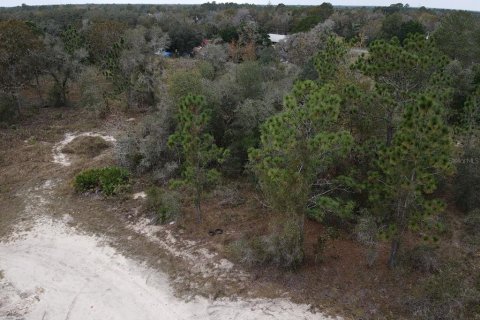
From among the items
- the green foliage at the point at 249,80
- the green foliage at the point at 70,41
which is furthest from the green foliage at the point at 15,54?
the green foliage at the point at 249,80

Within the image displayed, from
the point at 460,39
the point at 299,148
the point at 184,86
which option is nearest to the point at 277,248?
the point at 299,148

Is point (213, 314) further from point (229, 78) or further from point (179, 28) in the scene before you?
point (179, 28)

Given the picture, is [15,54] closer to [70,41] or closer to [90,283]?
[70,41]

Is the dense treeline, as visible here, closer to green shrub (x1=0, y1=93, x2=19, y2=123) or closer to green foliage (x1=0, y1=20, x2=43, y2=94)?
green shrub (x1=0, y1=93, x2=19, y2=123)

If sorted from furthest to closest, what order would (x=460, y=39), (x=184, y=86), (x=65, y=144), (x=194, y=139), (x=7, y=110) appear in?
1. (x=460, y=39)
2. (x=7, y=110)
3. (x=65, y=144)
4. (x=184, y=86)
5. (x=194, y=139)

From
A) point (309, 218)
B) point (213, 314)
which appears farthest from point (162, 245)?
point (309, 218)

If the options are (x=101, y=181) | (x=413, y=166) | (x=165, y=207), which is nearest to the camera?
(x=413, y=166)

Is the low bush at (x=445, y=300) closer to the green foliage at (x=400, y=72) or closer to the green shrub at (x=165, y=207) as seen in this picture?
the green foliage at (x=400, y=72)

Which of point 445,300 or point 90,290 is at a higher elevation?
point 445,300
